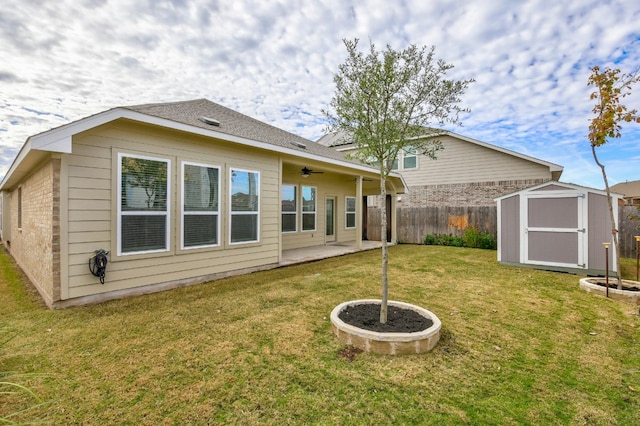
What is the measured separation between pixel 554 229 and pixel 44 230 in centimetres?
1062

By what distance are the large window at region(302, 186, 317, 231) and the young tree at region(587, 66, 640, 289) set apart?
7440 millimetres

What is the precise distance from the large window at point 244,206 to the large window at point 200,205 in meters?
0.38

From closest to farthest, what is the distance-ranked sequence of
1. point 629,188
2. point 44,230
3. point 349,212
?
1. point 44,230
2. point 349,212
3. point 629,188

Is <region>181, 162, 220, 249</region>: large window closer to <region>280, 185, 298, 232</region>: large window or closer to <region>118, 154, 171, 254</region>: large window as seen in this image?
<region>118, 154, 171, 254</region>: large window

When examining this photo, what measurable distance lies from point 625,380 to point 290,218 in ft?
27.0

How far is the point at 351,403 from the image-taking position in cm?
210

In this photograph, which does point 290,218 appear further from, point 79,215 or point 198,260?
point 79,215

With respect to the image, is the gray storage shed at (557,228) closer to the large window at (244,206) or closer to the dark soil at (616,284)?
the dark soil at (616,284)

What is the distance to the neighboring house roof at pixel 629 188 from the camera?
74.1ft

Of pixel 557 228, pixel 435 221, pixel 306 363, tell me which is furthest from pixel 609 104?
pixel 435 221

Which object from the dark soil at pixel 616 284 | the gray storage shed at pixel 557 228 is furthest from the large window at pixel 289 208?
the dark soil at pixel 616 284

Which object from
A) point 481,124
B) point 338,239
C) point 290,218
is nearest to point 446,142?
point 481,124

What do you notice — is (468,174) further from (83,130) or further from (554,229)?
(83,130)

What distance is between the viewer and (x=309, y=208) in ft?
33.7
